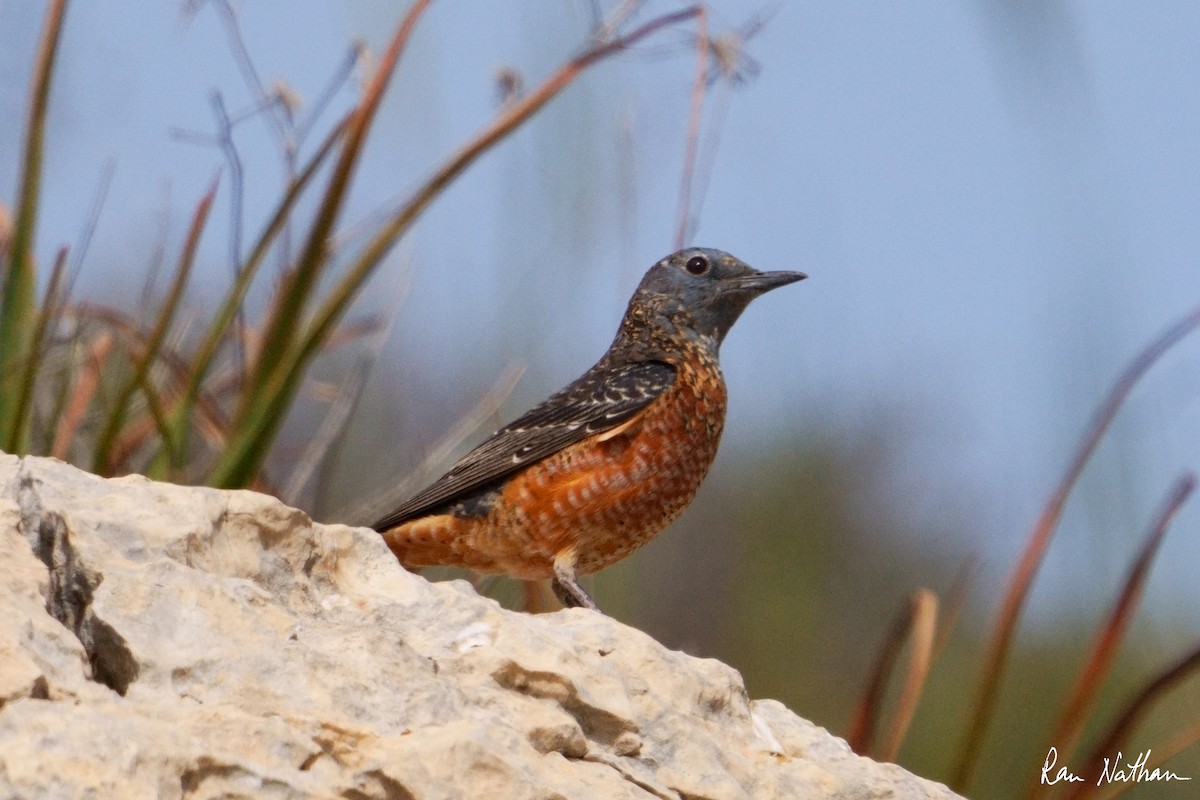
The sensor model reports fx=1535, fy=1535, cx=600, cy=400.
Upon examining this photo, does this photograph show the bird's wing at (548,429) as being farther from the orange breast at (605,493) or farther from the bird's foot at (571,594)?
the bird's foot at (571,594)

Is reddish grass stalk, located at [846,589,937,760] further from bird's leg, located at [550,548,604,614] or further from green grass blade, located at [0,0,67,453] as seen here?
green grass blade, located at [0,0,67,453]

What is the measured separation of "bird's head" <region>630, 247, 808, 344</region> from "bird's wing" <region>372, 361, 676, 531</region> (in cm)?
47

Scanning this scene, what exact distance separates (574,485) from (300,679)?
266 cm

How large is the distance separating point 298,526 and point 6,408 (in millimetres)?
1943

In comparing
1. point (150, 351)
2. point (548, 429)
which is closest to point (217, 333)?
point (150, 351)

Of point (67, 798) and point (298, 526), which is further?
point (298, 526)

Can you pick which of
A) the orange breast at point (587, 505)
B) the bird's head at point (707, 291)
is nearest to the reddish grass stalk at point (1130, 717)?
the orange breast at point (587, 505)

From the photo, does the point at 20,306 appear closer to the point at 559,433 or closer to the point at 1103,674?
the point at 559,433

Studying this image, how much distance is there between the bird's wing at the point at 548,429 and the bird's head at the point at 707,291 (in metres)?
0.47

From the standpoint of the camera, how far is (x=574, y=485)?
16.6 ft

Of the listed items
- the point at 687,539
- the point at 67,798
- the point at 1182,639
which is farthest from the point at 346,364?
the point at 67,798

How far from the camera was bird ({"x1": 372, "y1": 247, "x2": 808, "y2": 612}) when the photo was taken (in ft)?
16.5

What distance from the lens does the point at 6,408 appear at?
4.40 meters

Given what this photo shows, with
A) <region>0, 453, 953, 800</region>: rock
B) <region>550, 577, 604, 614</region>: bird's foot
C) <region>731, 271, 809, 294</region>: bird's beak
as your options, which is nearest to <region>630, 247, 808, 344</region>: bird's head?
<region>731, 271, 809, 294</region>: bird's beak
